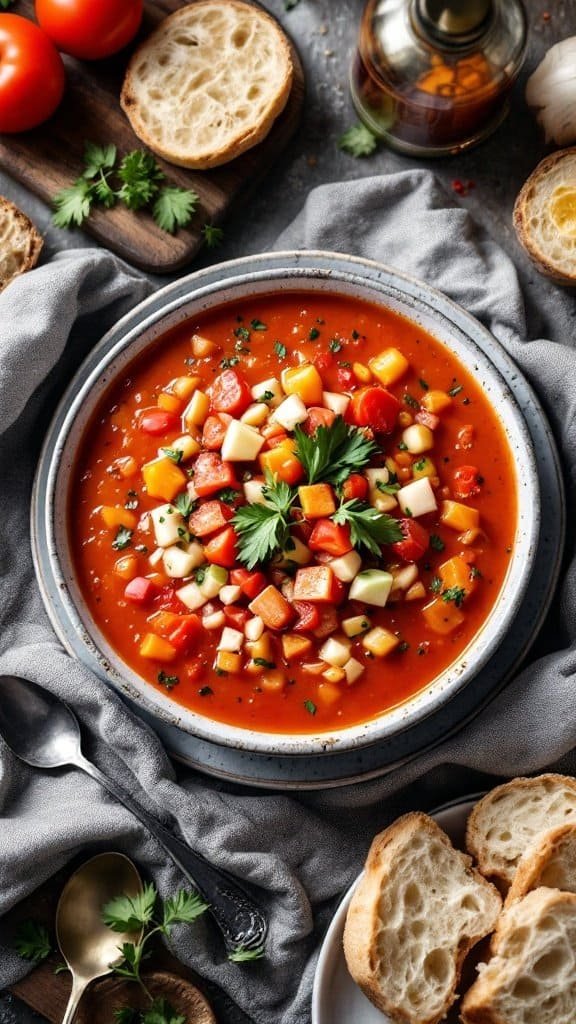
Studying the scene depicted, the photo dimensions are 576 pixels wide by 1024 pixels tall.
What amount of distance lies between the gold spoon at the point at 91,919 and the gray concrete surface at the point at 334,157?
290cm

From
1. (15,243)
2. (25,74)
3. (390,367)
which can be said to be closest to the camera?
(390,367)

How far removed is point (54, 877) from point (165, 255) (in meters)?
2.93

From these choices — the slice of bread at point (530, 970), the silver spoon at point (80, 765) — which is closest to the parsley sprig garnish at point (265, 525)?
the silver spoon at point (80, 765)

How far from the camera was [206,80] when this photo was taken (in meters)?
5.23

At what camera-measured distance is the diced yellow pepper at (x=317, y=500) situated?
457 centimetres

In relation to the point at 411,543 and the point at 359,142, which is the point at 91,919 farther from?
the point at 359,142

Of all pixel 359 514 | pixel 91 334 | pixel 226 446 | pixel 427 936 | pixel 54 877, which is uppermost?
pixel 91 334

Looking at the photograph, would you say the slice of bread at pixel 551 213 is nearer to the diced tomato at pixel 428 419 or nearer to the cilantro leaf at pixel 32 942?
the diced tomato at pixel 428 419

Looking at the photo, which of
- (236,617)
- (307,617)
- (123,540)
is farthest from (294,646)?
(123,540)

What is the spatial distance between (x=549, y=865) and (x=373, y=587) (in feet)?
4.46

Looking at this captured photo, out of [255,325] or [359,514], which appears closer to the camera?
[359,514]

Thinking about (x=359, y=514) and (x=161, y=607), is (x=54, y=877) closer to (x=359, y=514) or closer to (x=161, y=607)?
(x=161, y=607)

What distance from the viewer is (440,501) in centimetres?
466

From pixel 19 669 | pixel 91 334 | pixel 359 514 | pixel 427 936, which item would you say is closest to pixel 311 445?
pixel 359 514
